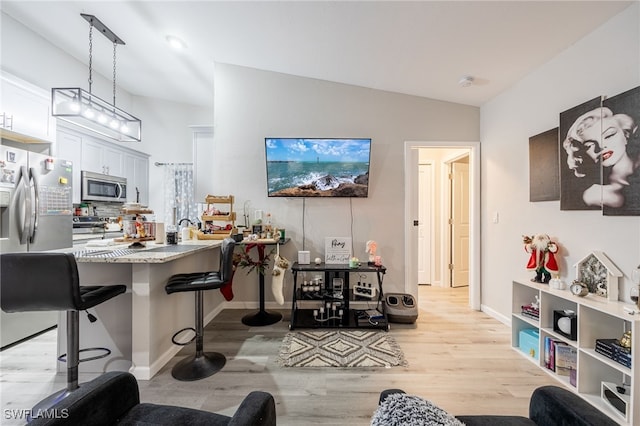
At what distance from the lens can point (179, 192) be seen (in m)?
4.66

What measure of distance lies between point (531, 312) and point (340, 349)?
67.0 inches

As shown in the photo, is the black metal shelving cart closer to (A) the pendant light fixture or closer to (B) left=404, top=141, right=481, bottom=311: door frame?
(B) left=404, top=141, right=481, bottom=311: door frame

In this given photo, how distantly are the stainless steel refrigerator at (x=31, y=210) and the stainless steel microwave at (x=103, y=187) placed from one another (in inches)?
33.2

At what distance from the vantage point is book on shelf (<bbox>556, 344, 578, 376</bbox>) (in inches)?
75.1

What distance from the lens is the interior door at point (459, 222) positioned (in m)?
4.30

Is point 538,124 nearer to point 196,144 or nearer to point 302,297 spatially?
point 302,297

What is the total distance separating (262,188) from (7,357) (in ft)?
8.77

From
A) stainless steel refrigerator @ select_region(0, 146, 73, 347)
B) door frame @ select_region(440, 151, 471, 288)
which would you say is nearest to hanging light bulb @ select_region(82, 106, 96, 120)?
stainless steel refrigerator @ select_region(0, 146, 73, 347)

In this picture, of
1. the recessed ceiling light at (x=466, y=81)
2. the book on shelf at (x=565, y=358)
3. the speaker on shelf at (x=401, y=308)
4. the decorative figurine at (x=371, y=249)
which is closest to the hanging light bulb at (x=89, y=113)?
the decorative figurine at (x=371, y=249)

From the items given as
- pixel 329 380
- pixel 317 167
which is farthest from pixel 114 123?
pixel 329 380

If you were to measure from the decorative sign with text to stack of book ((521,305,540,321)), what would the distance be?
5.59 ft

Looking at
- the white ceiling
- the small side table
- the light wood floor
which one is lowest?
the light wood floor

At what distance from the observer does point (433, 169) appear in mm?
4480

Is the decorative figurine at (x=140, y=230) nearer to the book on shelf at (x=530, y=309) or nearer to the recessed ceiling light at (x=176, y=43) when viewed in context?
the recessed ceiling light at (x=176, y=43)
